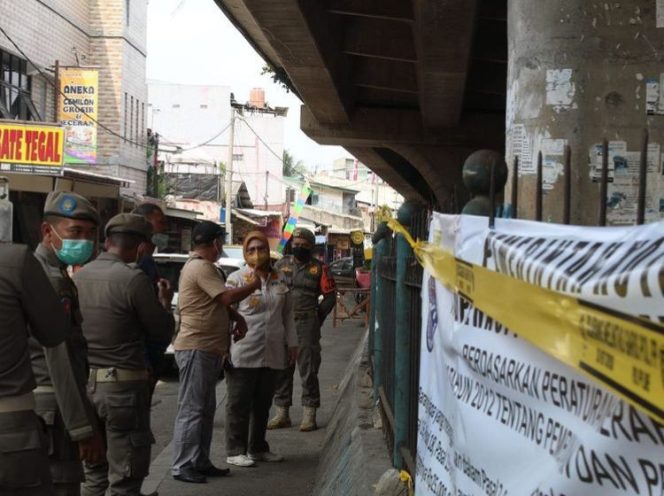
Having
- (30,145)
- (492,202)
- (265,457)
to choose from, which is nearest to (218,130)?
(30,145)

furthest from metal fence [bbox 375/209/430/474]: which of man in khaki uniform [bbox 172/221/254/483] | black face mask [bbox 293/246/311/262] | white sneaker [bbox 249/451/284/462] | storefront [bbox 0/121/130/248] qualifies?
storefront [bbox 0/121/130/248]

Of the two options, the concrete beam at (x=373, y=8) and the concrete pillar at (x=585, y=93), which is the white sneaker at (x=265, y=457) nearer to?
the concrete pillar at (x=585, y=93)

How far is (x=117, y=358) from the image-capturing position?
514cm

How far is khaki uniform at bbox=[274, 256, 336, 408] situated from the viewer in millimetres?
8852

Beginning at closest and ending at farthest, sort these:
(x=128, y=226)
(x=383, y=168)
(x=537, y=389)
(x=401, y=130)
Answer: (x=537, y=389) → (x=128, y=226) → (x=401, y=130) → (x=383, y=168)

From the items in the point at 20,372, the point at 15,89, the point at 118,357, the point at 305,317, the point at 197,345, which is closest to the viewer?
the point at 20,372

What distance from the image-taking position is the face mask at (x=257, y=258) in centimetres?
711

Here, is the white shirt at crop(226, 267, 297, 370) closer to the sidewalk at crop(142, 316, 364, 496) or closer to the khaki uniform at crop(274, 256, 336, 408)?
the sidewalk at crop(142, 316, 364, 496)

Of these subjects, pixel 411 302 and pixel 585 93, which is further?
pixel 411 302

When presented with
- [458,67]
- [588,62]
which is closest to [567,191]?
[588,62]

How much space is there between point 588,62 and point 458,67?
5.96 meters

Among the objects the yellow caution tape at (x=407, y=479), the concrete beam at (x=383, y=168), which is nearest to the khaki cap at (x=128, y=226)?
the yellow caution tape at (x=407, y=479)

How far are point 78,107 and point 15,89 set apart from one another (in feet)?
4.76

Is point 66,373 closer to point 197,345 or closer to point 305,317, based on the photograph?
point 197,345
